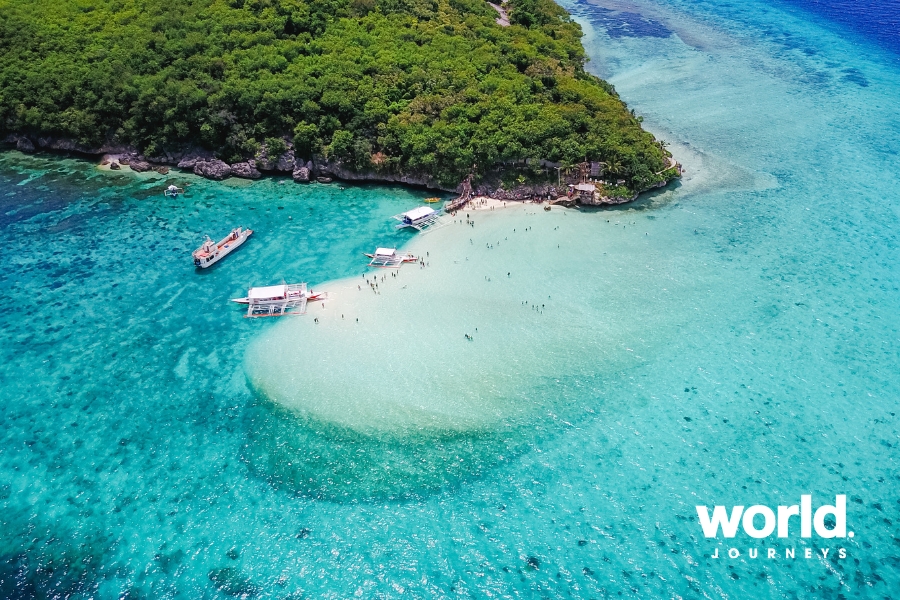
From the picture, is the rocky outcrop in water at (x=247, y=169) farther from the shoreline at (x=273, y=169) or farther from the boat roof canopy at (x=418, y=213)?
the boat roof canopy at (x=418, y=213)

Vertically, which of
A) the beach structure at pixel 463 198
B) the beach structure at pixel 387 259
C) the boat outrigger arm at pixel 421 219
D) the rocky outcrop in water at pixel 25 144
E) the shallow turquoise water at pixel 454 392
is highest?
the rocky outcrop in water at pixel 25 144

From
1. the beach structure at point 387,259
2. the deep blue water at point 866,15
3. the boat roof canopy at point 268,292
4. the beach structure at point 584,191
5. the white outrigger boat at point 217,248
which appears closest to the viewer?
the boat roof canopy at point 268,292

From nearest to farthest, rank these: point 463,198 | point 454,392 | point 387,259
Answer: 1. point 454,392
2. point 387,259
3. point 463,198

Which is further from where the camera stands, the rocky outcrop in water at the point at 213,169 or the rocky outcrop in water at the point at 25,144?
the rocky outcrop in water at the point at 25,144

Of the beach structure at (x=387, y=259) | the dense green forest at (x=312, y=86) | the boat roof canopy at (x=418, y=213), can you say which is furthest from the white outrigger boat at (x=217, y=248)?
the boat roof canopy at (x=418, y=213)

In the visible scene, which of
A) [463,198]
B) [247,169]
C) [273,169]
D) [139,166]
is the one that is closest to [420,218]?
[463,198]

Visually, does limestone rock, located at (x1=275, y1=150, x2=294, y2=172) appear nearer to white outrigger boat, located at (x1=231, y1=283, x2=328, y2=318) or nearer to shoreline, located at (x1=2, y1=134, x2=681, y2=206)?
shoreline, located at (x1=2, y1=134, x2=681, y2=206)

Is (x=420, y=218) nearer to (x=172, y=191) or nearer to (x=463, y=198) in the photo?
(x=463, y=198)
